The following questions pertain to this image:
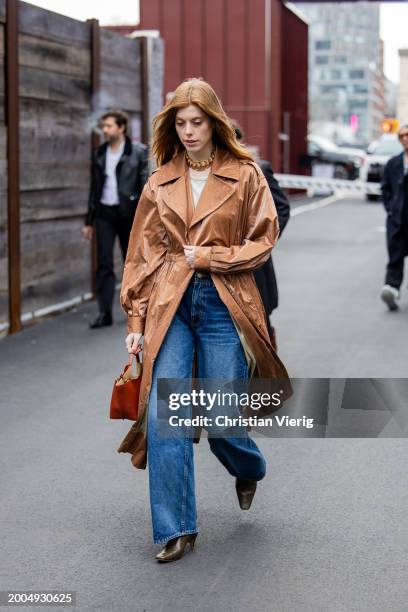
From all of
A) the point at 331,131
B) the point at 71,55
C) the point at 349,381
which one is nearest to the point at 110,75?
the point at 71,55

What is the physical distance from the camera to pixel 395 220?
12.0 m

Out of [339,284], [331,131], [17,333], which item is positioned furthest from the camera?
[331,131]

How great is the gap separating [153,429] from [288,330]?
593cm

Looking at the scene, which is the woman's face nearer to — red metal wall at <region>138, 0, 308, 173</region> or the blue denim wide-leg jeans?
the blue denim wide-leg jeans

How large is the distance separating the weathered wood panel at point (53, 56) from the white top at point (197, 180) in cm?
607

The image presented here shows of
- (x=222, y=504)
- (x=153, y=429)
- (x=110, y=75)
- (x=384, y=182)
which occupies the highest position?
(x=110, y=75)

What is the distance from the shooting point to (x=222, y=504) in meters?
5.54

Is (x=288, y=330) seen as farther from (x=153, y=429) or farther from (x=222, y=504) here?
(x=153, y=429)

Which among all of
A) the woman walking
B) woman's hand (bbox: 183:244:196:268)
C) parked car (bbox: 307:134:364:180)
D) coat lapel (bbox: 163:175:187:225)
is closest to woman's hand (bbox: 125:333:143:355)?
the woman walking

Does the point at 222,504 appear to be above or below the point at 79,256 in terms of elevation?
below

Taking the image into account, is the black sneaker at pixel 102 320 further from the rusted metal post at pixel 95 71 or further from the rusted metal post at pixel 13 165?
the rusted metal post at pixel 95 71

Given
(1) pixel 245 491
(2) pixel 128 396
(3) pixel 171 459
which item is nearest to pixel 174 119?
(2) pixel 128 396

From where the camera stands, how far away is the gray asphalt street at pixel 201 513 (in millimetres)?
4441

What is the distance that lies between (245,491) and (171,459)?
67 cm
